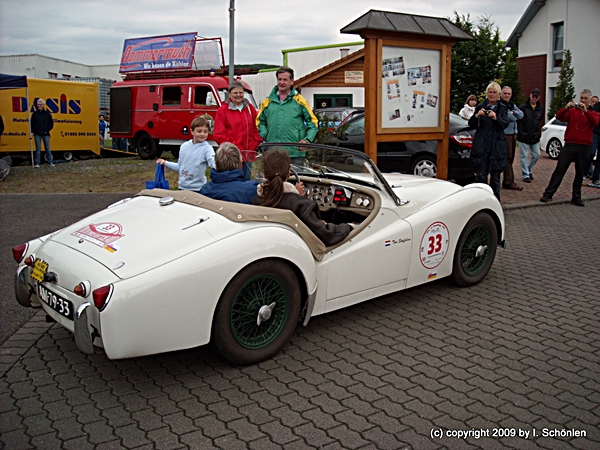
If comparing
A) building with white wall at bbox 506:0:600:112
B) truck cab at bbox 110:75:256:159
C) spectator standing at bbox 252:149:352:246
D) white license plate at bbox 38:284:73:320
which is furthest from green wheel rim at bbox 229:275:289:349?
building with white wall at bbox 506:0:600:112

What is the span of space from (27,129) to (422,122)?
1297 centimetres

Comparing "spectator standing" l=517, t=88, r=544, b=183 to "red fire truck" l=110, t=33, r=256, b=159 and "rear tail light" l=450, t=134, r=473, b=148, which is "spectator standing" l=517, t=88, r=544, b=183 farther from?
"red fire truck" l=110, t=33, r=256, b=159

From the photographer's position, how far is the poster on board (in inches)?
311

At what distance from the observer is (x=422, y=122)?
8.41 metres

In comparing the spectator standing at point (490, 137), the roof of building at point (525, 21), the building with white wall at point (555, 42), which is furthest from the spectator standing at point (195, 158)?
the roof of building at point (525, 21)

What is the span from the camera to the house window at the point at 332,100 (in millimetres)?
24094

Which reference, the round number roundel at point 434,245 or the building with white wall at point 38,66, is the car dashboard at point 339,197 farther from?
the building with white wall at point 38,66

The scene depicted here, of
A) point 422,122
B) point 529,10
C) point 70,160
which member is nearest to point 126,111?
point 70,160

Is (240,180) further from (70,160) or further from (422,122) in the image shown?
(70,160)

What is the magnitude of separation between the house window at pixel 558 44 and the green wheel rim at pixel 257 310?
98.0 feet

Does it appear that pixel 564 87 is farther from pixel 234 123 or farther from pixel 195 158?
pixel 195 158

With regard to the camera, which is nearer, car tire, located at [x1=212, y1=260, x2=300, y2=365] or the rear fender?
the rear fender

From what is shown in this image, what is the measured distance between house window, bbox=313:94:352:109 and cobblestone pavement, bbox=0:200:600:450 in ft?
65.7

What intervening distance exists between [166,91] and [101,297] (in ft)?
51.8
